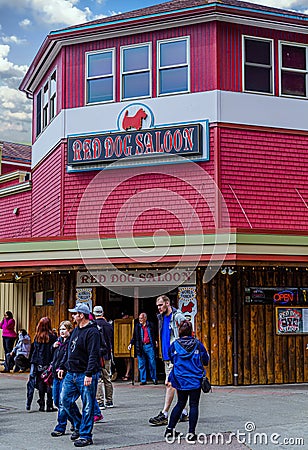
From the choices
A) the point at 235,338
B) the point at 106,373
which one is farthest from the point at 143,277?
the point at 106,373

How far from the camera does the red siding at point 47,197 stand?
65.7ft

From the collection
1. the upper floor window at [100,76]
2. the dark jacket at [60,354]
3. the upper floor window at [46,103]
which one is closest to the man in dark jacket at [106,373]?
the dark jacket at [60,354]

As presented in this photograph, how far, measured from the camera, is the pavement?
29.9ft

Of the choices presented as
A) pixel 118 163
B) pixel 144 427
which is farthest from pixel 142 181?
pixel 144 427

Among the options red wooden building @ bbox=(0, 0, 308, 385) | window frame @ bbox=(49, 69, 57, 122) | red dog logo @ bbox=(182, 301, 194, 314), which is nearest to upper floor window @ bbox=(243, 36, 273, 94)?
red wooden building @ bbox=(0, 0, 308, 385)

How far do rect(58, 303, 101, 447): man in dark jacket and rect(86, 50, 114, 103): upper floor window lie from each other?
11471 mm

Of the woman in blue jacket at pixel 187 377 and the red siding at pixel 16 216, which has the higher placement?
the red siding at pixel 16 216

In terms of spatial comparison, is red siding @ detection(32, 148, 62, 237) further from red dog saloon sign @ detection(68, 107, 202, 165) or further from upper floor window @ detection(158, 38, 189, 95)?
upper floor window @ detection(158, 38, 189, 95)

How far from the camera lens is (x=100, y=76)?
19766mm

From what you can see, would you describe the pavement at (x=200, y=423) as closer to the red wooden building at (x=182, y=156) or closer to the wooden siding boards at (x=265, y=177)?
the red wooden building at (x=182, y=156)

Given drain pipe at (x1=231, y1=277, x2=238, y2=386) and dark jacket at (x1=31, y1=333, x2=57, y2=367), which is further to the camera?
drain pipe at (x1=231, y1=277, x2=238, y2=386)

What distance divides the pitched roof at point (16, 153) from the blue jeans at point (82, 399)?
872 inches

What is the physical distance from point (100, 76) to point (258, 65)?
14.6 feet

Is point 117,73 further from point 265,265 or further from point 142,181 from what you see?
point 265,265
